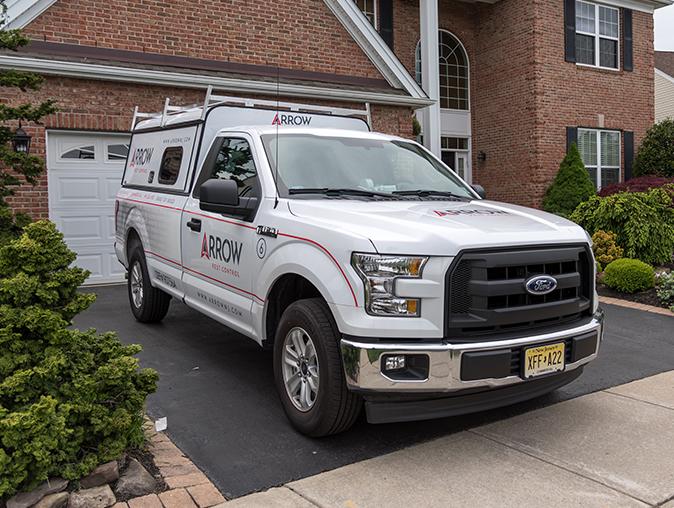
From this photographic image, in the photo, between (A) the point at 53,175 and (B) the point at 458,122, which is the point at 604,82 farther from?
(A) the point at 53,175

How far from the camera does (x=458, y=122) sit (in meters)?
17.9

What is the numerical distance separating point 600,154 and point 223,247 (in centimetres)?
1528

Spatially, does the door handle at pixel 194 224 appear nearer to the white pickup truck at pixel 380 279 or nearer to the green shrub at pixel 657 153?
the white pickup truck at pixel 380 279

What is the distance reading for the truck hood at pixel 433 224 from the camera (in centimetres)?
354

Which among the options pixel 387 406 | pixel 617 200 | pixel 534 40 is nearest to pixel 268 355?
pixel 387 406

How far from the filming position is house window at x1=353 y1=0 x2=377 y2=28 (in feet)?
52.1

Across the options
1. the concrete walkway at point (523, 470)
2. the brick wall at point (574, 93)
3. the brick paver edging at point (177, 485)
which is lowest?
the concrete walkway at point (523, 470)

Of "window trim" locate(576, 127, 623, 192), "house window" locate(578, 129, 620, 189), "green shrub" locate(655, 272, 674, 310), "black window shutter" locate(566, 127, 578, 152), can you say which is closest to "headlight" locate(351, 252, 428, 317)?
"green shrub" locate(655, 272, 674, 310)

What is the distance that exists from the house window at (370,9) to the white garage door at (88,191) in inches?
317

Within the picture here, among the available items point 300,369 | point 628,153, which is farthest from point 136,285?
point 628,153

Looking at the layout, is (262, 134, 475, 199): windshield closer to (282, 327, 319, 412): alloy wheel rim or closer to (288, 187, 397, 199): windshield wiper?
(288, 187, 397, 199): windshield wiper

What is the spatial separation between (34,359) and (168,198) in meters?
3.11

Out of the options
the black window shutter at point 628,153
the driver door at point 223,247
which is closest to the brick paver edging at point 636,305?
the driver door at point 223,247

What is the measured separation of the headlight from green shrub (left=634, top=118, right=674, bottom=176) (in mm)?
16175
